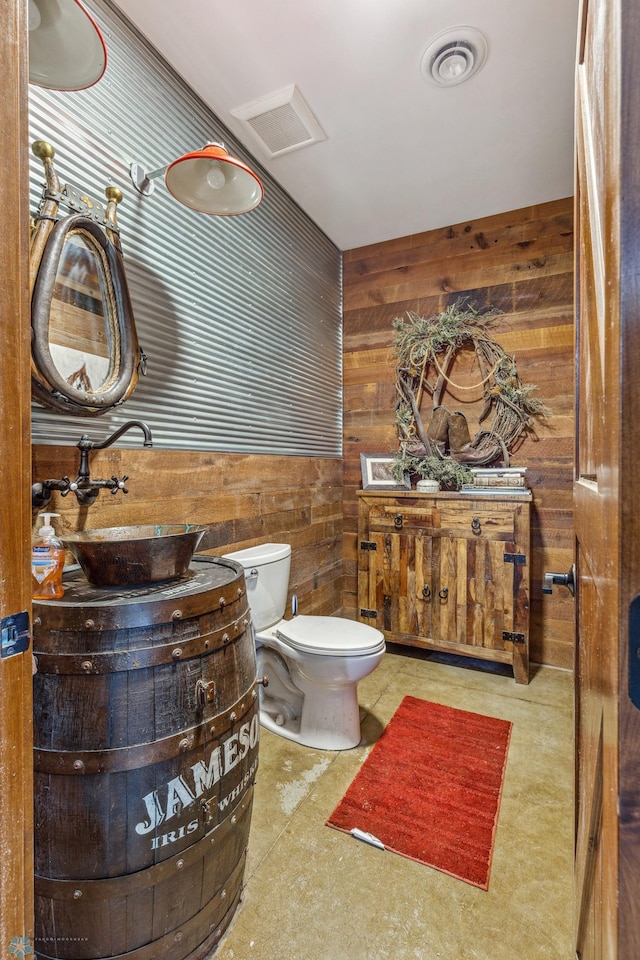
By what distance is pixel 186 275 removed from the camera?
180 centimetres

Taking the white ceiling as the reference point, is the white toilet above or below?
below

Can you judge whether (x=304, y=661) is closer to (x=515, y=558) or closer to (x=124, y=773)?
(x=124, y=773)

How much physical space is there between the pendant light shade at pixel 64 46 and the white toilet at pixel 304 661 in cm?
153

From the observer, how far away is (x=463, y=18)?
157 cm

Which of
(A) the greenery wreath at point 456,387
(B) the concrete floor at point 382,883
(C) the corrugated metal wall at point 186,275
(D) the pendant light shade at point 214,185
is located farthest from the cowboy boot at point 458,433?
(D) the pendant light shade at point 214,185

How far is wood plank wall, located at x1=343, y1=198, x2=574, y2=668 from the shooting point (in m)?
2.58

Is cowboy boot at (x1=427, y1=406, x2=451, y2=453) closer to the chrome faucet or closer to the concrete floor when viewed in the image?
the concrete floor

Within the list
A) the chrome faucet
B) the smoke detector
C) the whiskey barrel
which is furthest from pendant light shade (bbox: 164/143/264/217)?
the whiskey barrel

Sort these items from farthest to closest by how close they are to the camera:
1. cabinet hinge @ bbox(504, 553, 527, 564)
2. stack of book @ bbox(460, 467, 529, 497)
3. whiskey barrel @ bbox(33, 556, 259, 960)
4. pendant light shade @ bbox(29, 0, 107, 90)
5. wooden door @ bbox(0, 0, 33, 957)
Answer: stack of book @ bbox(460, 467, 529, 497)
cabinet hinge @ bbox(504, 553, 527, 564)
pendant light shade @ bbox(29, 0, 107, 90)
whiskey barrel @ bbox(33, 556, 259, 960)
wooden door @ bbox(0, 0, 33, 957)

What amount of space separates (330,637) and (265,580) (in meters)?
0.36

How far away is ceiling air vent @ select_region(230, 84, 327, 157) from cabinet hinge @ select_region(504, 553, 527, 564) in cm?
223

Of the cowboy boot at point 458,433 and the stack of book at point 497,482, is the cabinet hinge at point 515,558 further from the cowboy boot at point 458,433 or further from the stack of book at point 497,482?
the cowboy boot at point 458,433

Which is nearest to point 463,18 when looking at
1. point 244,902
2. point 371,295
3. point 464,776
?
point 371,295

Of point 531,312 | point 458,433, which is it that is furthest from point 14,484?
point 531,312
